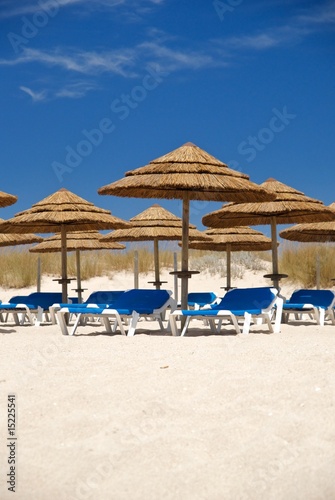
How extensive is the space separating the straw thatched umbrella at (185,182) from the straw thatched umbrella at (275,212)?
948mm

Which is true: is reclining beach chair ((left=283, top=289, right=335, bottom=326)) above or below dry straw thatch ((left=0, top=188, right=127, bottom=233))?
below

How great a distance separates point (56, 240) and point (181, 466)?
11.9 metres

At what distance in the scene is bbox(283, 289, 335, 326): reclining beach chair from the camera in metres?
9.51

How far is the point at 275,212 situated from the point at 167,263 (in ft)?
46.8

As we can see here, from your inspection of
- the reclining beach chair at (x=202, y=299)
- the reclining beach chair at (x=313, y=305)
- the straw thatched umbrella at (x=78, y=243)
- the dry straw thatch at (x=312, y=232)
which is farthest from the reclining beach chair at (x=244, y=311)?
the straw thatched umbrella at (x=78, y=243)

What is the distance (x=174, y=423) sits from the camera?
4.39 meters

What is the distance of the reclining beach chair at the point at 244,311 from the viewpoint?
7.91m

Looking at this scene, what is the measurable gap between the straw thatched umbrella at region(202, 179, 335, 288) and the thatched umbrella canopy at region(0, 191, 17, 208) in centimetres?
320

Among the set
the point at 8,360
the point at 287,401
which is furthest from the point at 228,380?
the point at 8,360

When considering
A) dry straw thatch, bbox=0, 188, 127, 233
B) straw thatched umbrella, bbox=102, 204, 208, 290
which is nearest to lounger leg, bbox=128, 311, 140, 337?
dry straw thatch, bbox=0, 188, 127, 233

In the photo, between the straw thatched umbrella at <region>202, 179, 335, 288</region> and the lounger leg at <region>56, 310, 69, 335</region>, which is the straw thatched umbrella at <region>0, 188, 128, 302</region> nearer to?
the straw thatched umbrella at <region>202, 179, 335, 288</region>

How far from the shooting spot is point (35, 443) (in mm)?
4156

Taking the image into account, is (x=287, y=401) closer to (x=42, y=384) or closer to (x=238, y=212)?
(x=42, y=384)

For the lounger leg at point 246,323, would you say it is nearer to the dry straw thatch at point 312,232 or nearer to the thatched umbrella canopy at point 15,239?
the dry straw thatch at point 312,232
